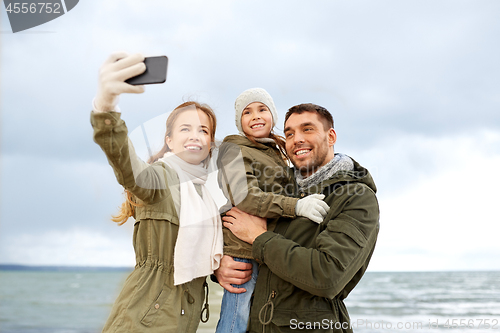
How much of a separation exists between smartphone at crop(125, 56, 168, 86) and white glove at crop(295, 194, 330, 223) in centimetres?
140

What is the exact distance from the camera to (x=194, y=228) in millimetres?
2742

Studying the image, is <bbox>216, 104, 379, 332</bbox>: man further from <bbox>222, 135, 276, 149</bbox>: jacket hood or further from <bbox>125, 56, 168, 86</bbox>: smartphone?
<bbox>125, 56, 168, 86</bbox>: smartphone

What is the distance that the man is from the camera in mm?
2592

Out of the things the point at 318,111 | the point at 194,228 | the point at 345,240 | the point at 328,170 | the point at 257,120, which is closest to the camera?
the point at 345,240

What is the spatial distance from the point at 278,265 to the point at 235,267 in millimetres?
386

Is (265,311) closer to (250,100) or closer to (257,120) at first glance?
(257,120)

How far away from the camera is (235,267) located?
2.88 meters

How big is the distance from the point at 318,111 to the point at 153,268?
5.54ft

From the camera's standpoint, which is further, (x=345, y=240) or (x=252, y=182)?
(x=252, y=182)

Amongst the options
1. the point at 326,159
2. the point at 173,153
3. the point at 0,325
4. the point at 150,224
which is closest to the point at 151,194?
the point at 150,224

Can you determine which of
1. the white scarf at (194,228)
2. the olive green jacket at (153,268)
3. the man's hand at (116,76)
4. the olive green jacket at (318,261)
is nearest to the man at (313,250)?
the olive green jacket at (318,261)

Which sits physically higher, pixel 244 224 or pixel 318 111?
pixel 318 111

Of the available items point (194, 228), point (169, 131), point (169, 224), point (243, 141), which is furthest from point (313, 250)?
point (169, 131)

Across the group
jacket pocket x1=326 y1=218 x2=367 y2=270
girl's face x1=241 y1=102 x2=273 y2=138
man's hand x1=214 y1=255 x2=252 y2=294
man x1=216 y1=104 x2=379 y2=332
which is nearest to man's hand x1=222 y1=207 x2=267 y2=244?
man x1=216 y1=104 x2=379 y2=332
